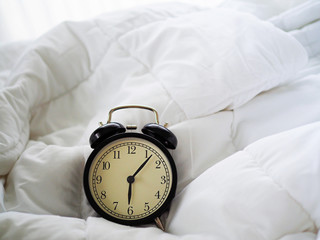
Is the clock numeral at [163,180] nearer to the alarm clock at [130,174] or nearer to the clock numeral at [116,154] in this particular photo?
the alarm clock at [130,174]

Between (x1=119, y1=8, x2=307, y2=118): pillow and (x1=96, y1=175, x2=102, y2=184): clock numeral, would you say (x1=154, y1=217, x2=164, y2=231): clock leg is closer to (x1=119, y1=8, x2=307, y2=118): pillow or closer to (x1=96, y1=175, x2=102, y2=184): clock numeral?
(x1=96, y1=175, x2=102, y2=184): clock numeral

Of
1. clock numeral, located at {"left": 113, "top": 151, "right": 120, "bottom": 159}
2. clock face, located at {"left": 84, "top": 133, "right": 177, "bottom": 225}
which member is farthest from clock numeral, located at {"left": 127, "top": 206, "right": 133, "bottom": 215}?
clock numeral, located at {"left": 113, "top": 151, "right": 120, "bottom": 159}

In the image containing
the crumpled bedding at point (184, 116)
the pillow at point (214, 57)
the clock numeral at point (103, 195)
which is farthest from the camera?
the pillow at point (214, 57)

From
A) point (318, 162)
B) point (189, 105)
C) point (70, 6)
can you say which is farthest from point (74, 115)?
point (70, 6)

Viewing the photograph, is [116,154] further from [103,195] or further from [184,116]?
[184,116]

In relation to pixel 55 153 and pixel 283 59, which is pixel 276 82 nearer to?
pixel 283 59

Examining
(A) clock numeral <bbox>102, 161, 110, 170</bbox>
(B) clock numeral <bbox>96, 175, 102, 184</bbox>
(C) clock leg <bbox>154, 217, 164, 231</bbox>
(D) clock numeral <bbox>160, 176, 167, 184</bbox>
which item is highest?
(A) clock numeral <bbox>102, 161, 110, 170</bbox>

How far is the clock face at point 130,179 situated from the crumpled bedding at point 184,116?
4 cm

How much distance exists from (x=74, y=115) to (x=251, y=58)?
Answer: 52 cm

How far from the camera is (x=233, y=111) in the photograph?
31.8 inches

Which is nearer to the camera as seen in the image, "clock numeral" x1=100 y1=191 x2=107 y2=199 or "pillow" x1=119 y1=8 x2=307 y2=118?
"clock numeral" x1=100 y1=191 x2=107 y2=199

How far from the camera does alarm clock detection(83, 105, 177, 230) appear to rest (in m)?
0.64

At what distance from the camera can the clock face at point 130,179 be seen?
643 millimetres

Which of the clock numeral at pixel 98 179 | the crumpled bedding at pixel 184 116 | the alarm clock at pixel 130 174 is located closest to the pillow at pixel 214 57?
the crumpled bedding at pixel 184 116
